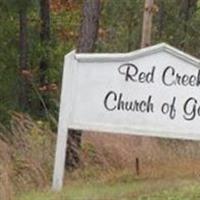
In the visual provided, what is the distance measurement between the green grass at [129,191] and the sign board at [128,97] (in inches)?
15.8

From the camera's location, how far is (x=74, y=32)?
2836 centimetres

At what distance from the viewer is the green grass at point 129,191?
7910mm

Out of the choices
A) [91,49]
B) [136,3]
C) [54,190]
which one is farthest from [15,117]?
[136,3]

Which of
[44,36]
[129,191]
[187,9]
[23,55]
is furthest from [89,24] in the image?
[44,36]

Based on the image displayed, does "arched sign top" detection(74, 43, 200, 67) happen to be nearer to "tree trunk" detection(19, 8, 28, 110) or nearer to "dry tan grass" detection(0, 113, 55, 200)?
"dry tan grass" detection(0, 113, 55, 200)

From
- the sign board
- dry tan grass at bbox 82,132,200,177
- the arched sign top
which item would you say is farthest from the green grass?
the arched sign top

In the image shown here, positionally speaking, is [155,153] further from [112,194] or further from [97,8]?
[112,194]

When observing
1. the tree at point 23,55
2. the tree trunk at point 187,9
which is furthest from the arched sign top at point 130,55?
the tree at point 23,55

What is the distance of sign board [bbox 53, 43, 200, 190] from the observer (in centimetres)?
880

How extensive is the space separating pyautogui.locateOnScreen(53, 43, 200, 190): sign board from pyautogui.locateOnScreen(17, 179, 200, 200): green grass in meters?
0.40

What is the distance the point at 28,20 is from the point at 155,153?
16.7 m

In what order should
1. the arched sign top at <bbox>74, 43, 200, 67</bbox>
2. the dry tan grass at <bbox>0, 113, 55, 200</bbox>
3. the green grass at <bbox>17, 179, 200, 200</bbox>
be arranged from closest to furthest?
1. the green grass at <bbox>17, 179, 200, 200</bbox>
2. the arched sign top at <bbox>74, 43, 200, 67</bbox>
3. the dry tan grass at <bbox>0, 113, 55, 200</bbox>

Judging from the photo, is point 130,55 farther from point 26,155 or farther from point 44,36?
point 44,36

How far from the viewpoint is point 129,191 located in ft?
27.1
